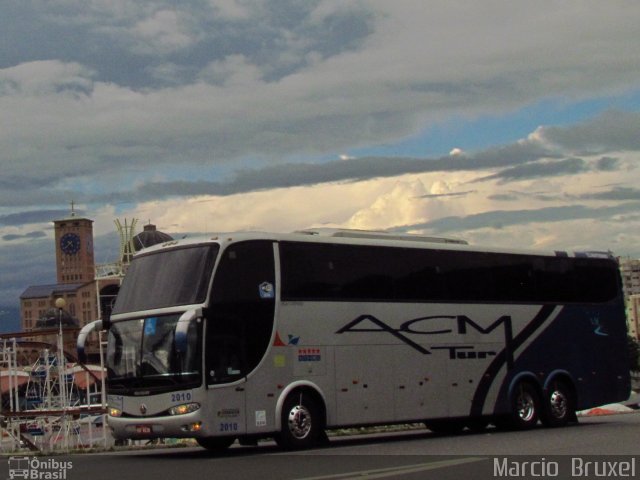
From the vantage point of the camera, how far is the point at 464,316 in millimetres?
23453

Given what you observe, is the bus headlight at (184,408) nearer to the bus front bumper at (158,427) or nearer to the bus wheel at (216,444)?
the bus front bumper at (158,427)

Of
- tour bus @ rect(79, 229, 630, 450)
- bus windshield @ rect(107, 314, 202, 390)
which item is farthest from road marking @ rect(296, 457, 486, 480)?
bus windshield @ rect(107, 314, 202, 390)

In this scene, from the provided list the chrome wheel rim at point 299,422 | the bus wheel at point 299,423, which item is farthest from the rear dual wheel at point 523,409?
the chrome wheel rim at point 299,422

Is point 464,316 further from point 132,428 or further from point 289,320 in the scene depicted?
point 132,428

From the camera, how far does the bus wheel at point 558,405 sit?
81.9ft

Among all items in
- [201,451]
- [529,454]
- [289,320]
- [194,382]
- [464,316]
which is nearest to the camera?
[529,454]

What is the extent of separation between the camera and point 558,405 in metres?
25.2

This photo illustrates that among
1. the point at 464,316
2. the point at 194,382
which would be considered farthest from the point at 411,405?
the point at 194,382

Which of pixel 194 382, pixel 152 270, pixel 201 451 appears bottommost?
pixel 201 451

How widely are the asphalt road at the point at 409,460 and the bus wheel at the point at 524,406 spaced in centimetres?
175

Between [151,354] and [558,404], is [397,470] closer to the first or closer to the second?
[151,354]

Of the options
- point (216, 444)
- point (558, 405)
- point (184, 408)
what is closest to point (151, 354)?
point (184, 408)

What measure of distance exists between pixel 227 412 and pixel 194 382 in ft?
2.56

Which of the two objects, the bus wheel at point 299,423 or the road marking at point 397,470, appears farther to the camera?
the bus wheel at point 299,423
